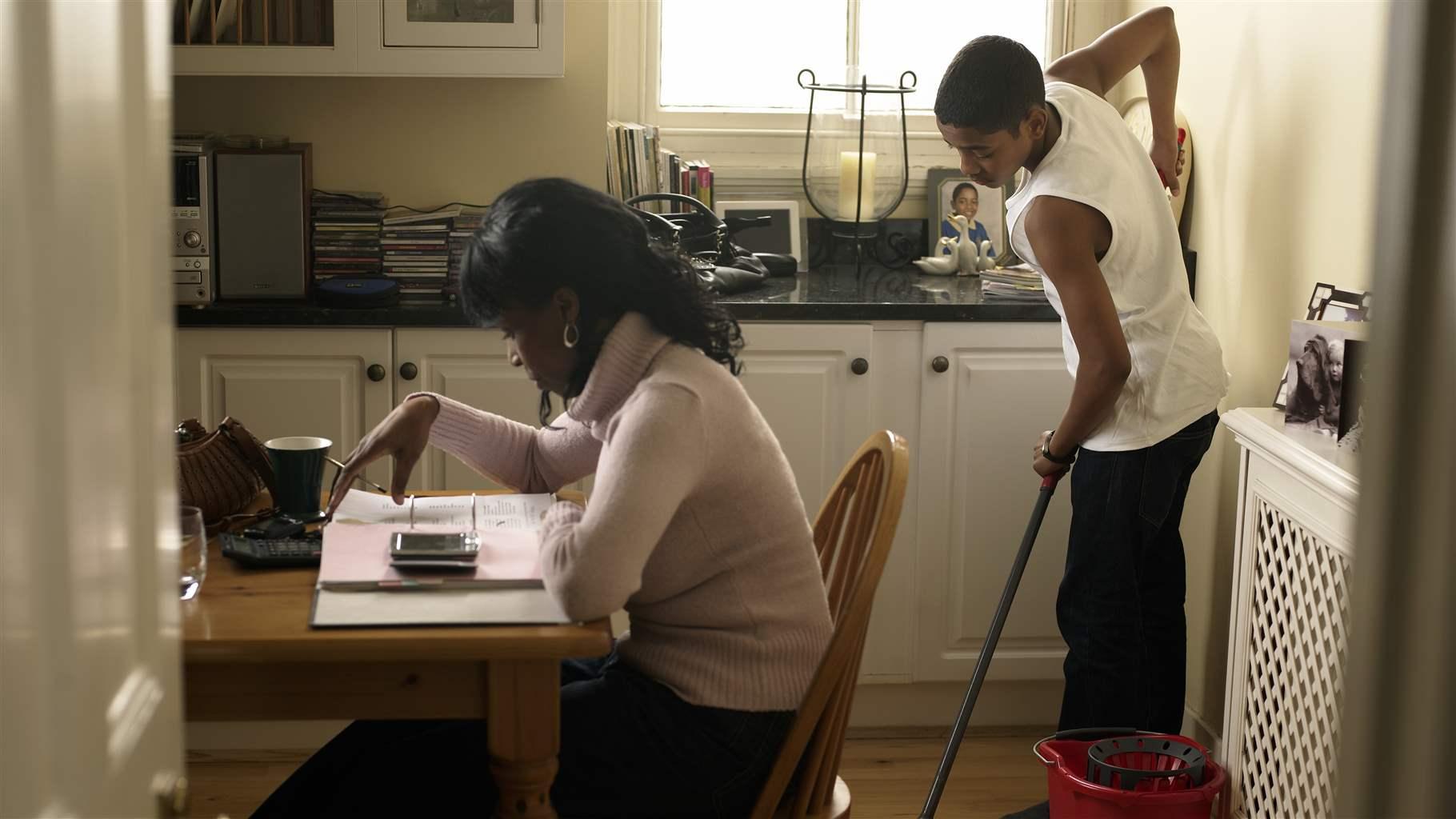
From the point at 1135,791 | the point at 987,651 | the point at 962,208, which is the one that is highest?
the point at 962,208

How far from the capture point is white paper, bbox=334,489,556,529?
1.79 m

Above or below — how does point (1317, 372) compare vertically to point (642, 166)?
below

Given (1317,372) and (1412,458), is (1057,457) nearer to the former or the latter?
(1317,372)

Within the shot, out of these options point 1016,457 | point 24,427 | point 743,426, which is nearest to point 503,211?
point 743,426

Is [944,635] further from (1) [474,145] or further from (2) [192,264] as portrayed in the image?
(2) [192,264]

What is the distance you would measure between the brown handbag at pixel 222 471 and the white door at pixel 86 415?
1.03 meters

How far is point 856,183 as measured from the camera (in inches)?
130

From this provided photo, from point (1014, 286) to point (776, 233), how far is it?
2.13ft

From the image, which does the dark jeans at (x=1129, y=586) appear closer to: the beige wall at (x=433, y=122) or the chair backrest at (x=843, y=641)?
the chair backrest at (x=843, y=641)

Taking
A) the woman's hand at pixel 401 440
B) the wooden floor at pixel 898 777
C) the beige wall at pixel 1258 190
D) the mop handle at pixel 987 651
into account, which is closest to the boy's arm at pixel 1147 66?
the beige wall at pixel 1258 190

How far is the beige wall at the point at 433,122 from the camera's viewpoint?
296cm

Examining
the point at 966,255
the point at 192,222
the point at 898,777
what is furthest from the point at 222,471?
the point at 966,255

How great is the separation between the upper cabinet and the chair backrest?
137 centimetres

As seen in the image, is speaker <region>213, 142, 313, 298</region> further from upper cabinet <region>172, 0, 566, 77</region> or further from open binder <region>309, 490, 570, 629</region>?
open binder <region>309, 490, 570, 629</region>
